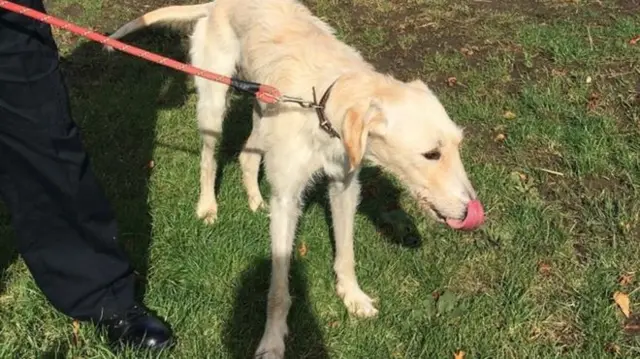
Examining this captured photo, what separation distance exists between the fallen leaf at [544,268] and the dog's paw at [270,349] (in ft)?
4.86

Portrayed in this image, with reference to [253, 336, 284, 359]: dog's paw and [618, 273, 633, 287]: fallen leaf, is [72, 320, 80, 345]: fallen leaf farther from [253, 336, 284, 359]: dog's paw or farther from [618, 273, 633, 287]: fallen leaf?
[618, 273, 633, 287]: fallen leaf

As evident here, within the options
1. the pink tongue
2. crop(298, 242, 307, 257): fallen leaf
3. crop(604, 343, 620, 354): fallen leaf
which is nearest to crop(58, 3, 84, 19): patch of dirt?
crop(298, 242, 307, 257): fallen leaf

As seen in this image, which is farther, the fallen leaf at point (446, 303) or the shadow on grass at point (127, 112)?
the shadow on grass at point (127, 112)

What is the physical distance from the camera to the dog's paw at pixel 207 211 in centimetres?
430

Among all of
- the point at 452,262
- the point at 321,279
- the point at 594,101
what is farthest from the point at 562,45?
the point at 321,279

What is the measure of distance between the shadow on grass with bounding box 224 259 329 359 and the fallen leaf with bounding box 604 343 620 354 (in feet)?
4.36

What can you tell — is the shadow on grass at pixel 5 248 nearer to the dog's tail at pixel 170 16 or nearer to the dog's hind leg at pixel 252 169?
the dog's tail at pixel 170 16

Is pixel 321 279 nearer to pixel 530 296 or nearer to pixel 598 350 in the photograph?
pixel 530 296

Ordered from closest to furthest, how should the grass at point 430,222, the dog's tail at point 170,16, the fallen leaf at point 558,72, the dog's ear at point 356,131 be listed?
the dog's ear at point 356,131, the grass at point 430,222, the dog's tail at point 170,16, the fallen leaf at point 558,72

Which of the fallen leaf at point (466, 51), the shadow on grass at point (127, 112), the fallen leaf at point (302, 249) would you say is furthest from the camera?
the fallen leaf at point (466, 51)

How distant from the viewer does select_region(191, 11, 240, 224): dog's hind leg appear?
4172 mm

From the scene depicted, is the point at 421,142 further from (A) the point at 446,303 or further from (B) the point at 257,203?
(B) the point at 257,203

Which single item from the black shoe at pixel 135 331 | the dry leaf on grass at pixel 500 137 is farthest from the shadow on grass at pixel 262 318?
the dry leaf on grass at pixel 500 137

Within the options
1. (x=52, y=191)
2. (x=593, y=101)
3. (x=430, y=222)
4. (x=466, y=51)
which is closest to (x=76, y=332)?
(x=52, y=191)
